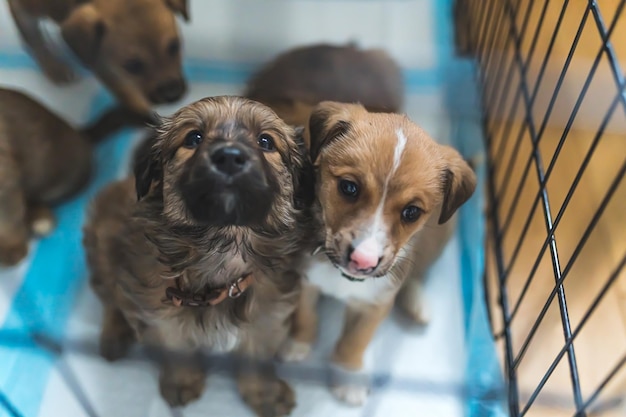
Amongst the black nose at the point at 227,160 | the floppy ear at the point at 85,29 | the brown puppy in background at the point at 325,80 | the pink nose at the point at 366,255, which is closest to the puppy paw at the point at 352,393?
the pink nose at the point at 366,255

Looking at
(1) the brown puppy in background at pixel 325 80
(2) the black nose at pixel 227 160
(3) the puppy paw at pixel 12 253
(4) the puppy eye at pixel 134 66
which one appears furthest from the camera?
(4) the puppy eye at pixel 134 66

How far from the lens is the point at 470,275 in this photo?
173 centimetres

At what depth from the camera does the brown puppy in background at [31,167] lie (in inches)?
63.9

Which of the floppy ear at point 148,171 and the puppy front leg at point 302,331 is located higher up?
the floppy ear at point 148,171

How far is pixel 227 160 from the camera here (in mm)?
960

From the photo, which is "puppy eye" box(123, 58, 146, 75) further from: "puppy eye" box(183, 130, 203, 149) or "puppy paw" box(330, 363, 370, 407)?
"puppy paw" box(330, 363, 370, 407)

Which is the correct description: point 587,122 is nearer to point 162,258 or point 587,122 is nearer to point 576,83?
point 576,83

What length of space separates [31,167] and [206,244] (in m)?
0.76

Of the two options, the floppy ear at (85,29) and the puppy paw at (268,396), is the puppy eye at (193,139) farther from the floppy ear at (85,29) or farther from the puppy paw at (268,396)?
the floppy ear at (85,29)

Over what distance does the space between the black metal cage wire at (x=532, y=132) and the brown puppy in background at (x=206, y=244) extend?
535 millimetres

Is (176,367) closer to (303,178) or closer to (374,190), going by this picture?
(303,178)

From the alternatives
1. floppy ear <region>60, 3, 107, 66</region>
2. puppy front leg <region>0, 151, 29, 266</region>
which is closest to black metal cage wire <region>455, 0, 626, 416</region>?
floppy ear <region>60, 3, 107, 66</region>

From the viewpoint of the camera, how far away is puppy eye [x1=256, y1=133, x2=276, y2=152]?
1095 mm

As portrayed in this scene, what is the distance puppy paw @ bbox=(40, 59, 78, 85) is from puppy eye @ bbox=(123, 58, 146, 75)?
0.94ft
